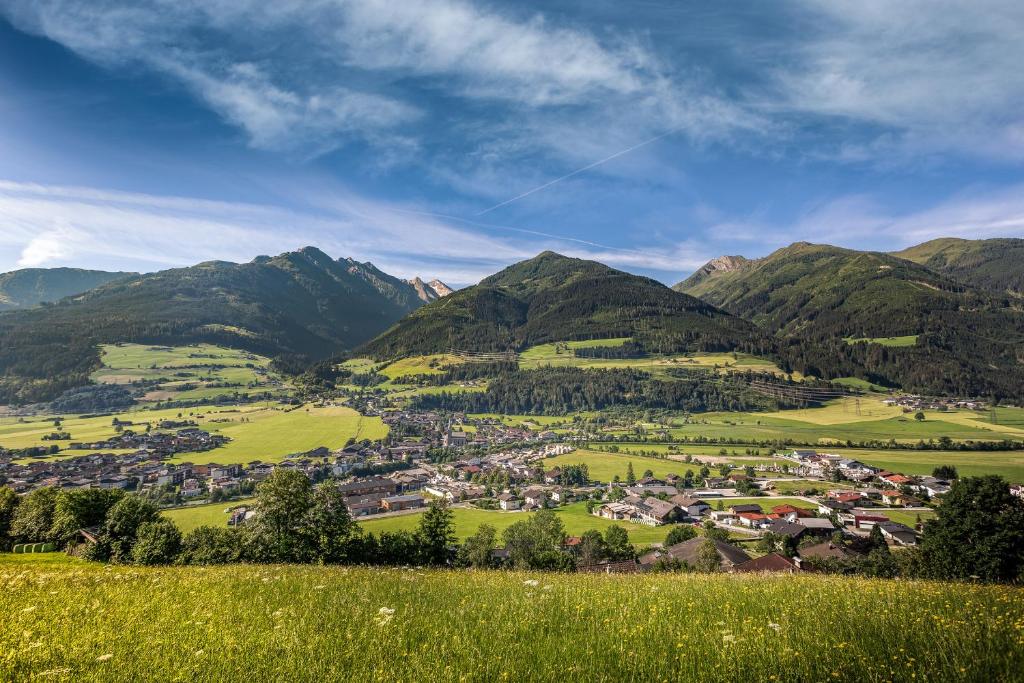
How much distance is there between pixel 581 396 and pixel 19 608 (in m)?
193

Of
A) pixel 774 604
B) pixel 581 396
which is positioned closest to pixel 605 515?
pixel 774 604

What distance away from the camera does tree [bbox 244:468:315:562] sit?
84.5ft

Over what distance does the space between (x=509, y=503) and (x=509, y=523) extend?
1304 centimetres

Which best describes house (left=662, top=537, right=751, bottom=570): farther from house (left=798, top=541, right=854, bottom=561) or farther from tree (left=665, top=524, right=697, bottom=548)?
house (left=798, top=541, right=854, bottom=561)

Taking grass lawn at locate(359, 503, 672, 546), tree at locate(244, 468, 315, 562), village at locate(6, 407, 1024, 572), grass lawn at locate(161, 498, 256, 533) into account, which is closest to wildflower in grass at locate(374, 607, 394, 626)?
tree at locate(244, 468, 315, 562)

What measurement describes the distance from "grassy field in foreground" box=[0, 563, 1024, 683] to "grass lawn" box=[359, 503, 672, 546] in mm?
53480

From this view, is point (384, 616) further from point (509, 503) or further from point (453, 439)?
point (453, 439)

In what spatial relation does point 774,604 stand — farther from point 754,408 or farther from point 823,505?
point 754,408

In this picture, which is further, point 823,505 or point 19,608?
point 823,505

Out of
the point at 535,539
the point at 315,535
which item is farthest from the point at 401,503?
the point at 315,535

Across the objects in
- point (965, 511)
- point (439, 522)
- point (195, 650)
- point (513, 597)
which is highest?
point (195, 650)

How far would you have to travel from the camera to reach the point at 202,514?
72.0m

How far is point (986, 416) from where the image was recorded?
473ft

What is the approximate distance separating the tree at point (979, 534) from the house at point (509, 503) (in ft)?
189
